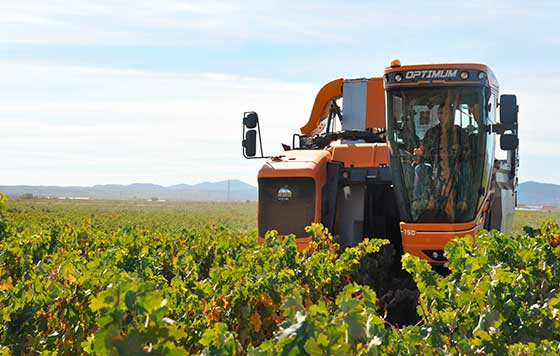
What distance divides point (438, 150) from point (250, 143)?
2306 mm

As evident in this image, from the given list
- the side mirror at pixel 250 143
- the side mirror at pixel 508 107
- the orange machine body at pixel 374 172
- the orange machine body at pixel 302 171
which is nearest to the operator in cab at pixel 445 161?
the orange machine body at pixel 374 172

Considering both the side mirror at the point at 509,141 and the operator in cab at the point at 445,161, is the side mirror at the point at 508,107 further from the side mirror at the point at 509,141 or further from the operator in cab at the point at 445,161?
the operator in cab at the point at 445,161

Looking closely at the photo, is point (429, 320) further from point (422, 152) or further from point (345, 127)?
point (345, 127)

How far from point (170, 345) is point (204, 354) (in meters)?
0.15

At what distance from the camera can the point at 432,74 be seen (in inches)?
368

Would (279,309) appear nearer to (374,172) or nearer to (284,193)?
(284,193)

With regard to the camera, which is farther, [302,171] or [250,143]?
[250,143]

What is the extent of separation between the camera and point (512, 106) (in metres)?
8.70

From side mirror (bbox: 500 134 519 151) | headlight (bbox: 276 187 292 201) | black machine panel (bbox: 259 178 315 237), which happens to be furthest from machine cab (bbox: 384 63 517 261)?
headlight (bbox: 276 187 292 201)

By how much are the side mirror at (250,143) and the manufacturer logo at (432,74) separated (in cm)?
200

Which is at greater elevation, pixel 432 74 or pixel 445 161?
pixel 432 74

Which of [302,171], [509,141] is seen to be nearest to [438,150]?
[509,141]

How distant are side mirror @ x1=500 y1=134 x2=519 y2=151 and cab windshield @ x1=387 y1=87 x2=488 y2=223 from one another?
1.40ft

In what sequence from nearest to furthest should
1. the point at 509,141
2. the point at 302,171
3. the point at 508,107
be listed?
the point at 508,107 → the point at 509,141 → the point at 302,171
